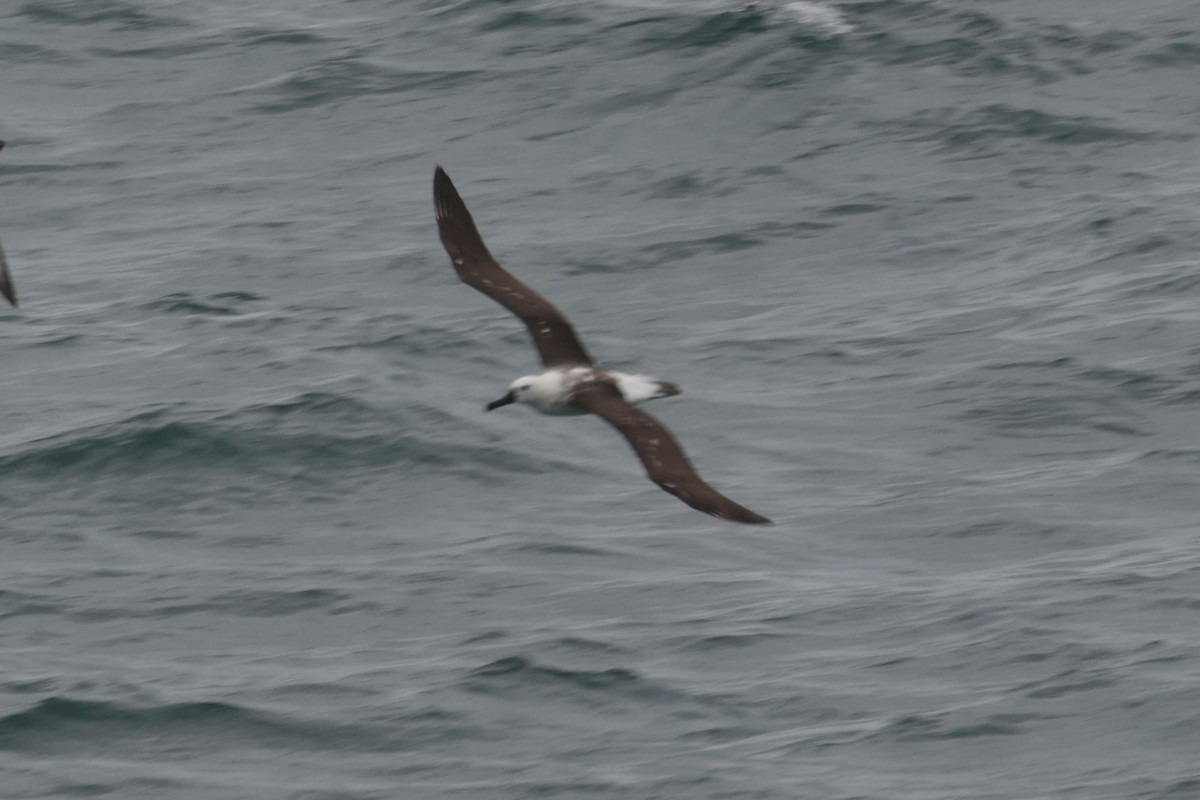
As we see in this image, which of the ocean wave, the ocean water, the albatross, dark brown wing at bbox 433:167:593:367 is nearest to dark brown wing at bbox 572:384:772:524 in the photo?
the albatross

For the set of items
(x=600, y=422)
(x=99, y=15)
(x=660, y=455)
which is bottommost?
(x=600, y=422)

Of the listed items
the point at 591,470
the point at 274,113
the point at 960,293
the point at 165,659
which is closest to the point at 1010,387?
the point at 960,293

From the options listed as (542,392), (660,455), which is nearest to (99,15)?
(542,392)

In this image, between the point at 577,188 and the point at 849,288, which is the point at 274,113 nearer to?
the point at 577,188

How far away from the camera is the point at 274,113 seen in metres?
24.1

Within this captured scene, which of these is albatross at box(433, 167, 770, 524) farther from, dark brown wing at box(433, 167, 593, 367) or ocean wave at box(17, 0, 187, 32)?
ocean wave at box(17, 0, 187, 32)

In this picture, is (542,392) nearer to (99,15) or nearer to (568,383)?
(568,383)

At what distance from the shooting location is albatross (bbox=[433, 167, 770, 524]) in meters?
11.5

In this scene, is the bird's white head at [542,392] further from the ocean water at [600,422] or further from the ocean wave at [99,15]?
the ocean wave at [99,15]

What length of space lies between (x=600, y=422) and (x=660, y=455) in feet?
17.8

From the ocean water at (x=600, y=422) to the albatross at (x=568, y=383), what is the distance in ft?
5.04

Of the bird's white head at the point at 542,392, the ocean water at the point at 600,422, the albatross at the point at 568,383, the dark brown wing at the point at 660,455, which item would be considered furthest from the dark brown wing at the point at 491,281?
the ocean water at the point at 600,422

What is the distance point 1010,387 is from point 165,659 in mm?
6420

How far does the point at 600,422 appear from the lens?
56.3ft
